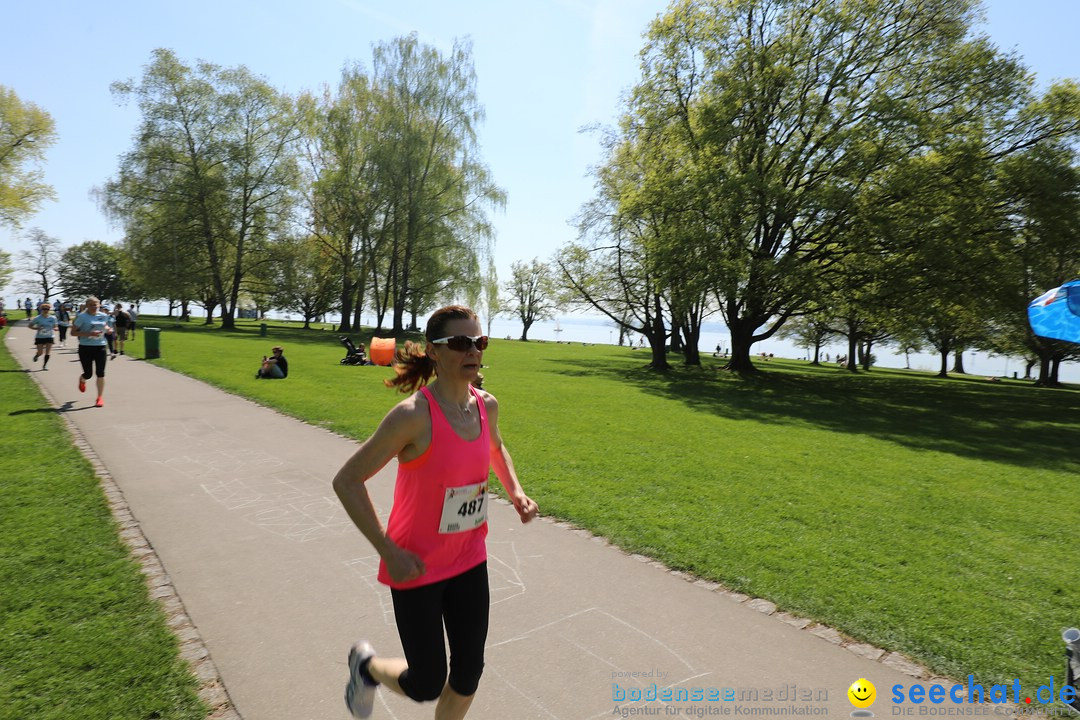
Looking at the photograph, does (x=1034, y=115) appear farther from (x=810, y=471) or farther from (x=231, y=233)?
(x=231, y=233)

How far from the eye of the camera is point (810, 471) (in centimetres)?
852

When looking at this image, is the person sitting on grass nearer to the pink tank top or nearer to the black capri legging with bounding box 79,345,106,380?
the black capri legging with bounding box 79,345,106,380

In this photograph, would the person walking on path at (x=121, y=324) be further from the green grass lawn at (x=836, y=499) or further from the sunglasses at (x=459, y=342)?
the sunglasses at (x=459, y=342)

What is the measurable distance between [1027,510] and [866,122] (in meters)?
17.2

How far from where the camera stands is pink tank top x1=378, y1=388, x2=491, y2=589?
229 centimetres

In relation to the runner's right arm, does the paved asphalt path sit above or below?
below

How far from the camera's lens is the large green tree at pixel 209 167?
37.4m

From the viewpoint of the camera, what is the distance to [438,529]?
235 centimetres

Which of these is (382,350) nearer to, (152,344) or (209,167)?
(152,344)

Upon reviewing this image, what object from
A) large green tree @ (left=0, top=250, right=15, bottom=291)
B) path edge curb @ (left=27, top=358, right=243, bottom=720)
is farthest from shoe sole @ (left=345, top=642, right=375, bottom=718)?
large green tree @ (left=0, top=250, right=15, bottom=291)

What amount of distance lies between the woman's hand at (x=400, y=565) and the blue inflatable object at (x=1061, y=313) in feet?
17.4

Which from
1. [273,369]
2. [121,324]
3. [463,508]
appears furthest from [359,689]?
[121,324]

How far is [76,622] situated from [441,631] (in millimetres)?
2719

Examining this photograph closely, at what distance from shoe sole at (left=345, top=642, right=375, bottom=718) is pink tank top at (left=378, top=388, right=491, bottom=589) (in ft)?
2.00
